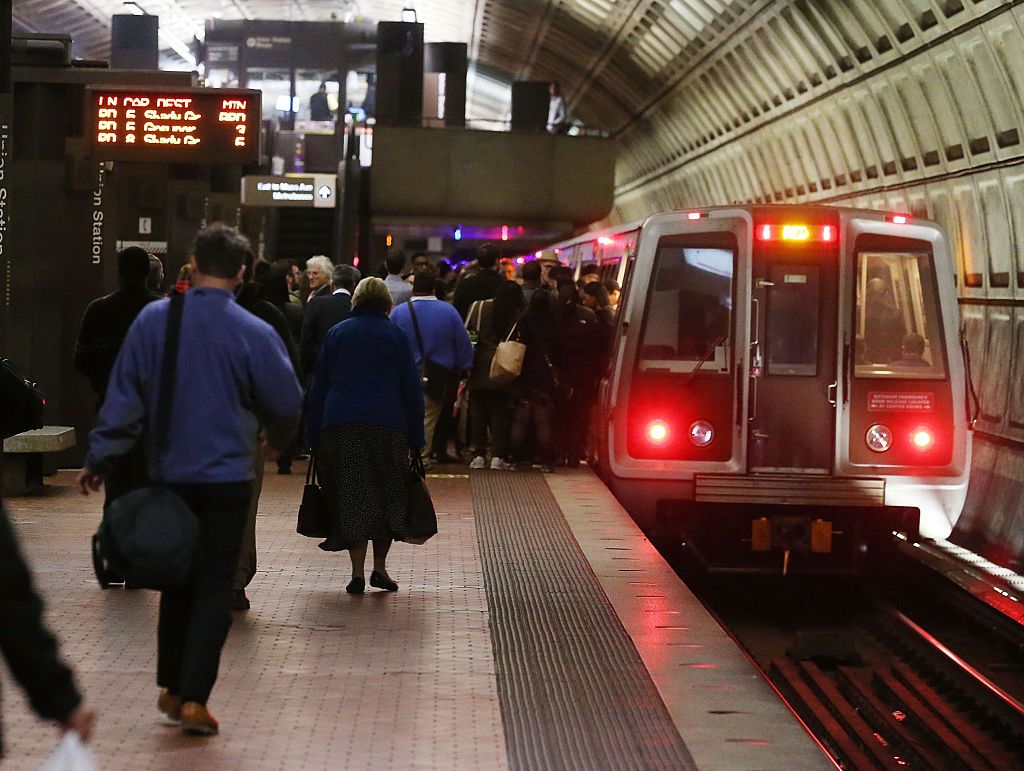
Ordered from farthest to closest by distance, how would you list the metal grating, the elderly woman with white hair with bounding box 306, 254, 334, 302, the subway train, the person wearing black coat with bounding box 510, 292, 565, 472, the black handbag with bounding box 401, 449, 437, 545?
1. the person wearing black coat with bounding box 510, 292, 565, 472
2. the elderly woman with white hair with bounding box 306, 254, 334, 302
3. the subway train
4. the metal grating
5. the black handbag with bounding box 401, 449, 437, 545

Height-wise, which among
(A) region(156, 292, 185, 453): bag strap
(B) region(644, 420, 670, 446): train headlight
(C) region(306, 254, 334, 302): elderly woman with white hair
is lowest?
(B) region(644, 420, 670, 446): train headlight

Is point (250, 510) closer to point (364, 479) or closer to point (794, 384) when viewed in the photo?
point (364, 479)

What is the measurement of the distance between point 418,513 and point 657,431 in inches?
128

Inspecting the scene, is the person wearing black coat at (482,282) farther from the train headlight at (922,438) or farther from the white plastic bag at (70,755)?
the white plastic bag at (70,755)

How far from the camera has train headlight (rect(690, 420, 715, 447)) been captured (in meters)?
11.8

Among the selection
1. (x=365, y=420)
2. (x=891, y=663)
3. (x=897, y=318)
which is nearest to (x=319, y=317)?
(x=897, y=318)

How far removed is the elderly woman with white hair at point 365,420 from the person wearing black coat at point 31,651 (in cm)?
504

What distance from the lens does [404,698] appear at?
22.2ft

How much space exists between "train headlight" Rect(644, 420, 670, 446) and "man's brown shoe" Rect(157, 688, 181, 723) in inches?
239

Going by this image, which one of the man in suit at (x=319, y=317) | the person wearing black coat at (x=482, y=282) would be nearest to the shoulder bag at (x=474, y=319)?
the person wearing black coat at (x=482, y=282)

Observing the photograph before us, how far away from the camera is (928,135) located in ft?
62.0

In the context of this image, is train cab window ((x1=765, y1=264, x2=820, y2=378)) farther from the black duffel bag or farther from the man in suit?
the black duffel bag

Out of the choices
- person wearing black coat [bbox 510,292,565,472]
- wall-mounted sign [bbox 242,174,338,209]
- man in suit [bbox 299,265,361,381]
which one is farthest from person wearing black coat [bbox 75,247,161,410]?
wall-mounted sign [bbox 242,174,338,209]

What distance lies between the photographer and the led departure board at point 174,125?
43.7 ft
